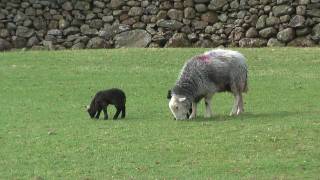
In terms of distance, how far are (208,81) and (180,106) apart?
34.4 inches

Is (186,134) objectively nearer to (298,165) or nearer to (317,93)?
(298,165)

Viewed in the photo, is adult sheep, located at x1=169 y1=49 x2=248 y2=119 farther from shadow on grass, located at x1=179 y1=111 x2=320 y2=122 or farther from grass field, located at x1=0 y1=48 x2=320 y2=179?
grass field, located at x1=0 y1=48 x2=320 y2=179

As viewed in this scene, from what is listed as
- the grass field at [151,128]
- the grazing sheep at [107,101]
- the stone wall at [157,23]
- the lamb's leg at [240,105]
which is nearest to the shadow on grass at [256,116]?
the grass field at [151,128]

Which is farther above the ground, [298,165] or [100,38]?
[298,165]

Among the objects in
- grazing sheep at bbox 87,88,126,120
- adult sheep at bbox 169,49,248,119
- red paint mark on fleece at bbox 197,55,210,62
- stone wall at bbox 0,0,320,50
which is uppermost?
red paint mark on fleece at bbox 197,55,210,62

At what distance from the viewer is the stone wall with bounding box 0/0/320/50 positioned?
31.1 m

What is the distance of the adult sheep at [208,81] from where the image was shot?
1675 centimetres

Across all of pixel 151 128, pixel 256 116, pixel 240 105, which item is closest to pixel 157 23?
pixel 240 105

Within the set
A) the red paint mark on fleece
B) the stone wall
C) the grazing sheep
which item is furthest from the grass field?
the stone wall

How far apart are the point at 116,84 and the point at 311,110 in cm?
684

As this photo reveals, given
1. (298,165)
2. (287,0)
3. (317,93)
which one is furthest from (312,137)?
(287,0)

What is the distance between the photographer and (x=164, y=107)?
1909 cm

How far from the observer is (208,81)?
17094mm

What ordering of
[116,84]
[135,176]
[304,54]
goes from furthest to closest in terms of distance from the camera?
[304,54] < [116,84] < [135,176]
